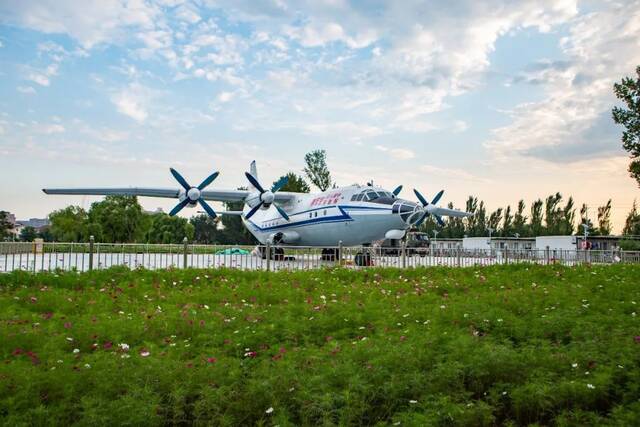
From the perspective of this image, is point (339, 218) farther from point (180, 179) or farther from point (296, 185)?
point (296, 185)

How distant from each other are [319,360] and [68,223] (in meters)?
100

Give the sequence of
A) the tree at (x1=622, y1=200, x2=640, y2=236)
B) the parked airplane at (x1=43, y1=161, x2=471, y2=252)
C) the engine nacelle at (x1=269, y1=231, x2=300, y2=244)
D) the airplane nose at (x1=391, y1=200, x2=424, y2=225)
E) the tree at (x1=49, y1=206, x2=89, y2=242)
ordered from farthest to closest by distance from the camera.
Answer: the tree at (x1=49, y1=206, x2=89, y2=242) < the tree at (x1=622, y1=200, x2=640, y2=236) < the engine nacelle at (x1=269, y1=231, x2=300, y2=244) < the parked airplane at (x1=43, y1=161, x2=471, y2=252) < the airplane nose at (x1=391, y1=200, x2=424, y2=225)

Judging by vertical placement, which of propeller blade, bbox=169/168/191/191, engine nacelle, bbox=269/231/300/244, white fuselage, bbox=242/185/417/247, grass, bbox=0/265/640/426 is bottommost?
grass, bbox=0/265/640/426

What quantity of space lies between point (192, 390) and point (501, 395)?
10.4ft

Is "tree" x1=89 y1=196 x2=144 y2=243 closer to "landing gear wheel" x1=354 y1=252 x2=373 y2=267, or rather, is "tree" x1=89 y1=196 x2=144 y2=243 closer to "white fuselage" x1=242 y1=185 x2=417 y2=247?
"white fuselage" x1=242 y1=185 x2=417 y2=247

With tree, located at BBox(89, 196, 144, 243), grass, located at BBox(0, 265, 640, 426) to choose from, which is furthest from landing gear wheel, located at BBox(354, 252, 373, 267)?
tree, located at BBox(89, 196, 144, 243)

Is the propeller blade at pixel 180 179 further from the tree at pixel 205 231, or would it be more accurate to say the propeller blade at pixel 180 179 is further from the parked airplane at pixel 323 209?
the tree at pixel 205 231

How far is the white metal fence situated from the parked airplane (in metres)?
3.46

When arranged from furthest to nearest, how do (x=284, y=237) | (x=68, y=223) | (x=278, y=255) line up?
1. (x=68, y=223)
2. (x=284, y=237)
3. (x=278, y=255)

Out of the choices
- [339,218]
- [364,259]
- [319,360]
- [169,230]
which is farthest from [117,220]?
[319,360]

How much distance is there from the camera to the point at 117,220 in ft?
262

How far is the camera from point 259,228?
3622cm

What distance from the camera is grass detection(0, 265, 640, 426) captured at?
4605 millimetres

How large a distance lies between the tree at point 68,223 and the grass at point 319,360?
9039cm
